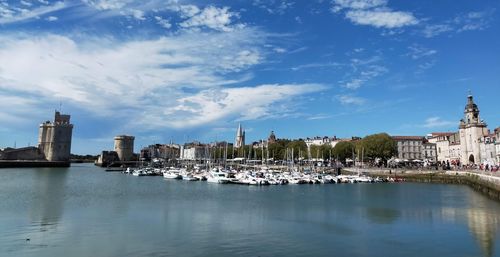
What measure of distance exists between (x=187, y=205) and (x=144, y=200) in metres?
6.49

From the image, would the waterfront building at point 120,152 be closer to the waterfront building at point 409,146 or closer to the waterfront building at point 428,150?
the waterfront building at point 409,146

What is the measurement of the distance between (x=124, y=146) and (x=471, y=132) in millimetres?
134610

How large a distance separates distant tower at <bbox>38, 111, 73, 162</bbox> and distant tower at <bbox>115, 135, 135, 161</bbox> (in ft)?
82.0

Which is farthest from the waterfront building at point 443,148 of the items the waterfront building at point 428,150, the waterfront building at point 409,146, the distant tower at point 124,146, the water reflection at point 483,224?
the distant tower at point 124,146

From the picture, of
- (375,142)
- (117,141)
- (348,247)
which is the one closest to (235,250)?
(348,247)

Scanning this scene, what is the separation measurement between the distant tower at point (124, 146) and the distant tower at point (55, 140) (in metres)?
25.0

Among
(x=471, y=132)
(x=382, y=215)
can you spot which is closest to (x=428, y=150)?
(x=471, y=132)

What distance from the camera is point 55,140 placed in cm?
15062

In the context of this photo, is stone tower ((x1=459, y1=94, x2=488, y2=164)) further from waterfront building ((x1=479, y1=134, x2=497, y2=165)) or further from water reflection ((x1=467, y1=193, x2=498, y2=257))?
water reflection ((x1=467, y1=193, x2=498, y2=257))

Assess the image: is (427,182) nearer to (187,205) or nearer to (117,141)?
(187,205)

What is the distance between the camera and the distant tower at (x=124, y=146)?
177250mm

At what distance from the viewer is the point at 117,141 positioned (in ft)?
584

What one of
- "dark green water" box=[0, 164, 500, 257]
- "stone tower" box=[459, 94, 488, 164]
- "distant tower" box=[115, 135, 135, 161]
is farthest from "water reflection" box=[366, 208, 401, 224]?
"distant tower" box=[115, 135, 135, 161]

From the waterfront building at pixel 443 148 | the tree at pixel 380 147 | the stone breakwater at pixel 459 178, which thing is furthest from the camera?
the waterfront building at pixel 443 148
